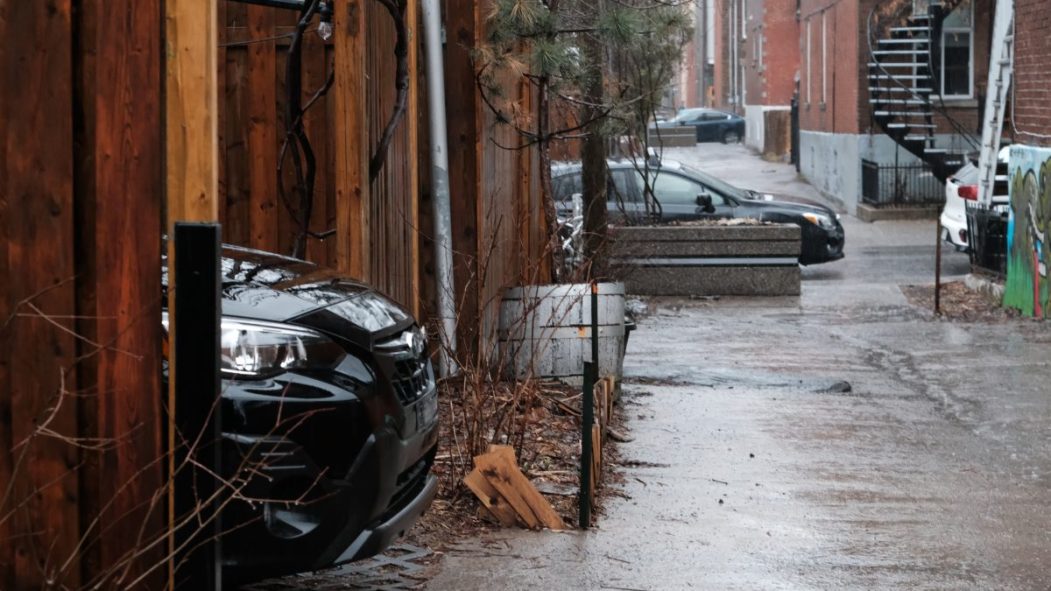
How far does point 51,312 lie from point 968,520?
4.84 m

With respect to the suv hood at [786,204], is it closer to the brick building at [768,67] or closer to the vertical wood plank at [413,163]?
the vertical wood plank at [413,163]

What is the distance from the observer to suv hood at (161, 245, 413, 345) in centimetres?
471

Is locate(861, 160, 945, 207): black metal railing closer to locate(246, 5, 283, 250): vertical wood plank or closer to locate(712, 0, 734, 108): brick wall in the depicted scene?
locate(246, 5, 283, 250): vertical wood plank

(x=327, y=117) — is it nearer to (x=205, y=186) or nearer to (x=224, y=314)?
(x=224, y=314)

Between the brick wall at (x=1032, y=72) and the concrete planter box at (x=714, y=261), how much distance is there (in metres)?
3.03

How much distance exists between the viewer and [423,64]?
933 centimetres

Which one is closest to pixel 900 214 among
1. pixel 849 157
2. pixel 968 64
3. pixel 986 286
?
pixel 849 157

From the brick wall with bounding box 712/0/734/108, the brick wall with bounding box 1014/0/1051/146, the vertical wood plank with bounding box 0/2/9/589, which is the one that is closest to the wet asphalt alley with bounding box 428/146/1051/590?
the vertical wood plank with bounding box 0/2/9/589

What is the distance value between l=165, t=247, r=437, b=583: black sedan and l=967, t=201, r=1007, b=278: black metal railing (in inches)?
545

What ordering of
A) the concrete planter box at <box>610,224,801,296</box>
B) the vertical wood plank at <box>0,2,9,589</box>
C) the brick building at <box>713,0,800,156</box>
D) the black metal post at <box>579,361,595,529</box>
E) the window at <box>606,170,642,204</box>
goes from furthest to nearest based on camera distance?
1. the brick building at <box>713,0,800,156</box>
2. the window at <box>606,170,642,204</box>
3. the concrete planter box at <box>610,224,801,296</box>
4. the black metal post at <box>579,361,595,529</box>
5. the vertical wood plank at <box>0,2,9,589</box>

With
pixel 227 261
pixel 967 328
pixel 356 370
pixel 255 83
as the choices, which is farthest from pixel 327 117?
pixel 967 328

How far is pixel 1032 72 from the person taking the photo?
55.5 feet

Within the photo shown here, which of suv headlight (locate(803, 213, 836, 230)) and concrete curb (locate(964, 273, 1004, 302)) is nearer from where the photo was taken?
concrete curb (locate(964, 273, 1004, 302))

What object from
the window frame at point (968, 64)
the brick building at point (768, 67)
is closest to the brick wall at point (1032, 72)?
the window frame at point (968, 64)
